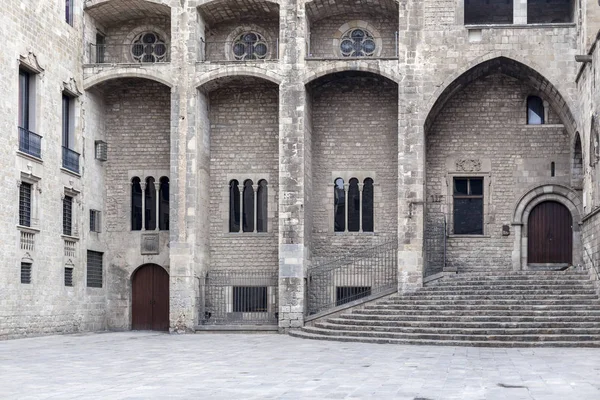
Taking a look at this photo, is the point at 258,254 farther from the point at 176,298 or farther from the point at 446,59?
the point at 446,59

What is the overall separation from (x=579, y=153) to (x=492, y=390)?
16.7 metres

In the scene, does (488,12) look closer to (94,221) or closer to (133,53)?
(133,53)

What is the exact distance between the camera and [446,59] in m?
27.4

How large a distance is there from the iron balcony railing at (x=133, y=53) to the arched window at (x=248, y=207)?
481cm

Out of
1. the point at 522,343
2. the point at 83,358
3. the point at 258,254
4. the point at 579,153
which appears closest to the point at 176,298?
the point at 258,254

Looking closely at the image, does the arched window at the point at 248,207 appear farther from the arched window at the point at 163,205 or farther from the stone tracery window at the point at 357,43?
the stone tracery window at the point at 357,43

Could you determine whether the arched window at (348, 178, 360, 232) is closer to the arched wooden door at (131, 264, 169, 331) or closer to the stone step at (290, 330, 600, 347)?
the arched wooden door at (131, 264, 169, 331)

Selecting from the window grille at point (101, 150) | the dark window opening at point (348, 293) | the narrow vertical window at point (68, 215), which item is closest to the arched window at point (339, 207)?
the dark window opening at point (348, 293)

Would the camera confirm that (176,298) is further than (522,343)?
Yes

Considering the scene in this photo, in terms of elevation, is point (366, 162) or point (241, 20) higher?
point (241, 20)

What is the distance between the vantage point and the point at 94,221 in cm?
2869

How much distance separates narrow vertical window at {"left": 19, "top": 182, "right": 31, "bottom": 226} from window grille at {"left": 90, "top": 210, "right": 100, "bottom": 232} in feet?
13.3

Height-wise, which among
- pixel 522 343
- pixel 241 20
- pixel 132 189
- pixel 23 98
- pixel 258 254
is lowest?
pixel 522 343

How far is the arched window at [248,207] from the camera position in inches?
1158
